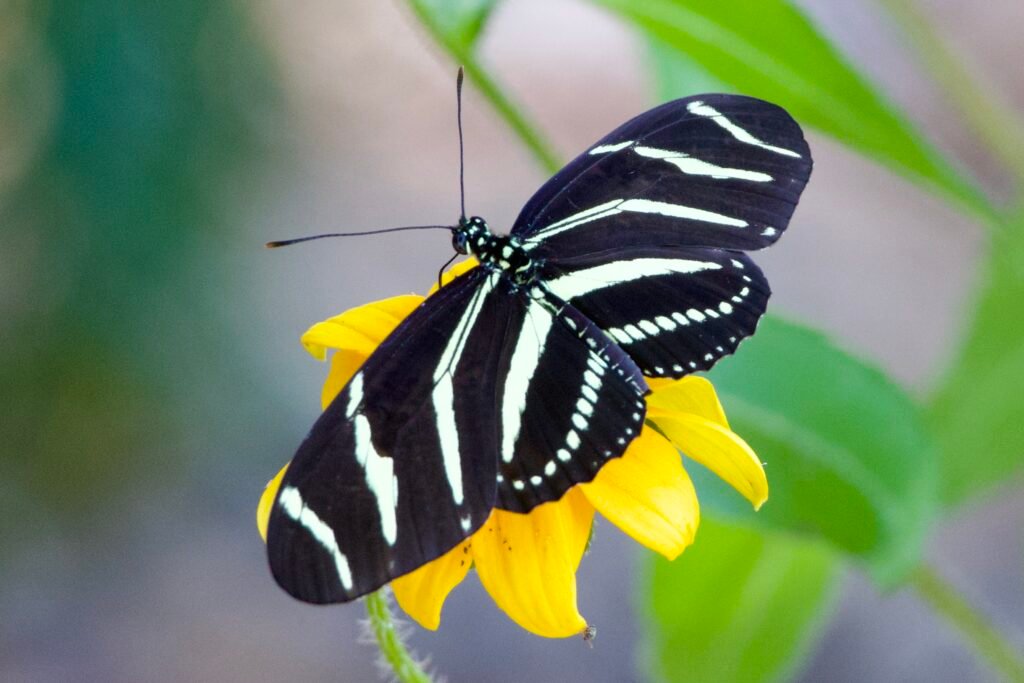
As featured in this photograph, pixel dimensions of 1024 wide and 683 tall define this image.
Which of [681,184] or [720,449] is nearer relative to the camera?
[720,449]

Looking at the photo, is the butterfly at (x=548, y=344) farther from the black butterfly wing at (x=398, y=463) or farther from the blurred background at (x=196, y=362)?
the blurred background at (x=196, y=362)

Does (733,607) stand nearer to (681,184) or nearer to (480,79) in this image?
(681,184)

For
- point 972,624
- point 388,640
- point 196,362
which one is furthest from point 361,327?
point 196,362

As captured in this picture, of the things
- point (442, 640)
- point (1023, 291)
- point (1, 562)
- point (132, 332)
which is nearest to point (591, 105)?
point (132, 332)

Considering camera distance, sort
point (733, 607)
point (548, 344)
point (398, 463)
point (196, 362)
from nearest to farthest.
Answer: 1. point (398, 463)
2. point (548, 344)
3. point (733, 607)
4. point (196, 362)

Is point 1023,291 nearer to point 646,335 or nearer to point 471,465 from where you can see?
point 646,335

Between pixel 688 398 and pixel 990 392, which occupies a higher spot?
pixel 990 392

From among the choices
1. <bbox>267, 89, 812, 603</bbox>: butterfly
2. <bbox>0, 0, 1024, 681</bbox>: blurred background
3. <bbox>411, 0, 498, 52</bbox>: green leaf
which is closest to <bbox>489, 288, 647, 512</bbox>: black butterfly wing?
<bbox>267, 89, 812, 603</bbox>: butterfly
